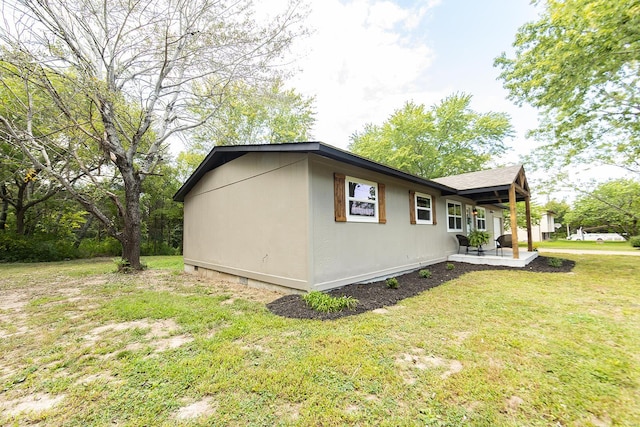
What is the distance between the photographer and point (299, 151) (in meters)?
4.62

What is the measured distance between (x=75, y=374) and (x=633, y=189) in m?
27.8

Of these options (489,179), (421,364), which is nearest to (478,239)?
(489,179)

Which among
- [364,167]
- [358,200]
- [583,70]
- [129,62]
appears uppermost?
[129,62]

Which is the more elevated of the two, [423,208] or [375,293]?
[423,208]

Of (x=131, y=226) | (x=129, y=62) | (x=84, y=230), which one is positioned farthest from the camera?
(x=84, y=230)

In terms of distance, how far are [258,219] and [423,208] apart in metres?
5.56

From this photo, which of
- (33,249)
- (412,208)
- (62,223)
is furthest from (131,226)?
(62,223)

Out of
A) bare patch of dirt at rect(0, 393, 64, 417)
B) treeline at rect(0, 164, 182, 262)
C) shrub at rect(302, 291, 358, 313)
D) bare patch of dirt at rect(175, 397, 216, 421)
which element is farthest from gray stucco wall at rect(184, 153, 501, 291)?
treeline at rect(0, 164, 182, 262)

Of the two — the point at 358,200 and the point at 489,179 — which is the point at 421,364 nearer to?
the point at 358,200

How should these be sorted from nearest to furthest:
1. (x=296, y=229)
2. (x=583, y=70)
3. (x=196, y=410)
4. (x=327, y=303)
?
(x=196, y=410) → (x=327, y=303) → (x=296, y=229) → (x=583, y=70)

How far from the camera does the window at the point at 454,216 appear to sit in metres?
10.1

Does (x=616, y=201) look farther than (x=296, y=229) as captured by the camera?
Yes

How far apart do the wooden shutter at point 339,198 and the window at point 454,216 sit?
6.51 metres

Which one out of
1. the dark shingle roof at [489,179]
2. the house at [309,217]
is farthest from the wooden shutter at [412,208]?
the dark shingle roof at [489,179]
